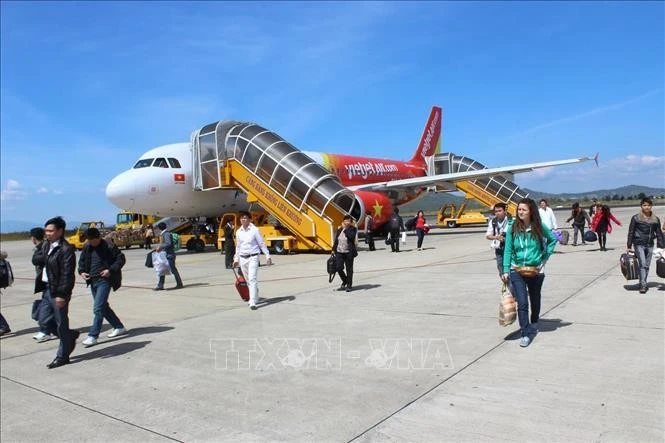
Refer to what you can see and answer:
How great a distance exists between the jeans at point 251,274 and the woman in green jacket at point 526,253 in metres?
4.22

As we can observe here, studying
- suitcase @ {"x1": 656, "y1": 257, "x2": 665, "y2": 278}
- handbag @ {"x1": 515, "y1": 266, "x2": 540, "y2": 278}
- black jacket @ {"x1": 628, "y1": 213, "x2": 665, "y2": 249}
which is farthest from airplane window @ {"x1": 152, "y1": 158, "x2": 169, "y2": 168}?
suitcase @ {"x1": 656, "y1": 257, "x2": 665, "y2": 278}

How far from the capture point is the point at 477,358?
5.17 m

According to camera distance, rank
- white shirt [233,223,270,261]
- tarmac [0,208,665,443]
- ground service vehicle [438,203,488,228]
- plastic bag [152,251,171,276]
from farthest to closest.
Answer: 1. ground service vehicle [438,203,488,228]
2. plastic bag [152,251,171,276]
3. white shirt [233,223,270,261]
4. tarmac [0,208,665,443]

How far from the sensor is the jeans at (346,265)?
984 centimetres

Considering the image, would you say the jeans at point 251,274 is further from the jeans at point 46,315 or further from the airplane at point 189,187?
the airplane at point 189,187

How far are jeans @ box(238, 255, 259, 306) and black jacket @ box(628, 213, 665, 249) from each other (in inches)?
247

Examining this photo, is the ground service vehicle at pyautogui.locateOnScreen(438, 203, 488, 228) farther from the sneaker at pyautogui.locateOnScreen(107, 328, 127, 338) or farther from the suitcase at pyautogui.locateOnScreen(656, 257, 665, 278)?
the sneaker at pyautogui.locateOnScreen(107, 328, 127, 338)

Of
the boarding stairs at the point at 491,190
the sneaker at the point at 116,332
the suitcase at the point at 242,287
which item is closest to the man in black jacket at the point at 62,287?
the sneaker at the point at 116,332

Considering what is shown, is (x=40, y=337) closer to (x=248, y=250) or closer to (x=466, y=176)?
(x=248, y=250)

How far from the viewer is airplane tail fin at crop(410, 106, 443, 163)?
124 ft

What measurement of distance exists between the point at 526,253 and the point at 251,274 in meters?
4.58

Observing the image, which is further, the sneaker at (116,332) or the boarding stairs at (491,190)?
the boarding stairs at (491,190)

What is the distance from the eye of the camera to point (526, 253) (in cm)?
584

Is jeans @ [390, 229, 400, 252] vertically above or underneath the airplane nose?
underneath
